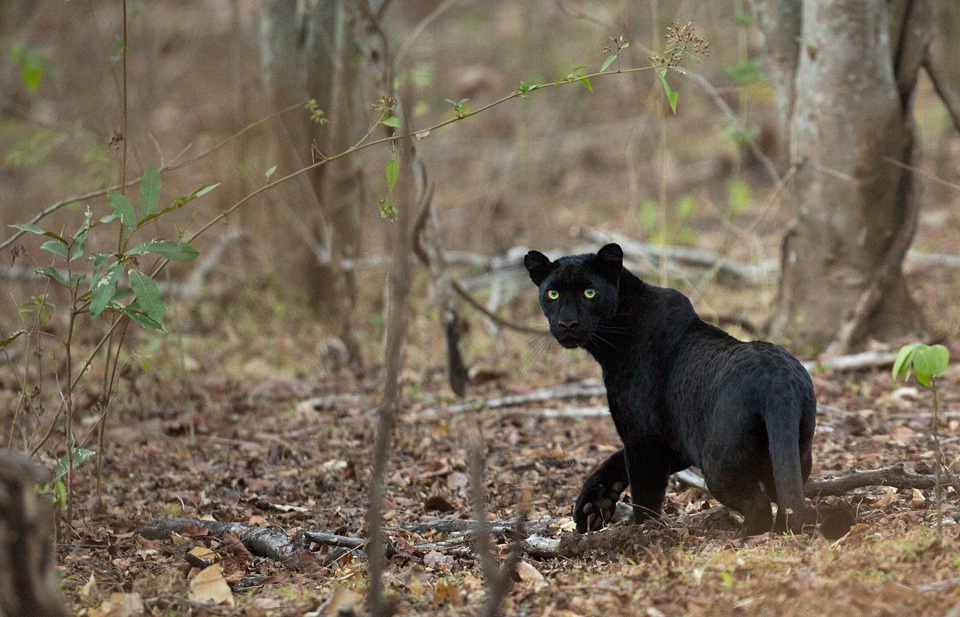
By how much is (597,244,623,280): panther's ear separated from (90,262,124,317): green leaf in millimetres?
2152

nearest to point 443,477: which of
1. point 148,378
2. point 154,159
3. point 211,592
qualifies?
point 211,592

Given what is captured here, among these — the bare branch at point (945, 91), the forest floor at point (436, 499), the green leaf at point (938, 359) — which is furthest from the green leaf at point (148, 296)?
the bare branch at point (945, 91)

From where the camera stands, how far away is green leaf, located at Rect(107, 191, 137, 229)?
3.77 meters

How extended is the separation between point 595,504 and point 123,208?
247 centimetres

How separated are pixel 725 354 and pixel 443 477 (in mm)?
2117

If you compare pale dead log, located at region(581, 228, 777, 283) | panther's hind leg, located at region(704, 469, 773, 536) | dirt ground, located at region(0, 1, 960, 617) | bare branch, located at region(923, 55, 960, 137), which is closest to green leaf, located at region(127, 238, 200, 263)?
dirt ground, located at region(0, 1, 960, 617)

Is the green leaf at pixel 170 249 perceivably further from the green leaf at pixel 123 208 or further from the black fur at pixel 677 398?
the black fur at pixel 677 398

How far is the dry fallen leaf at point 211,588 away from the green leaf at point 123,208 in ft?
4.70

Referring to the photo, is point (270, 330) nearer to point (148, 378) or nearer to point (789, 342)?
point (148, 378)

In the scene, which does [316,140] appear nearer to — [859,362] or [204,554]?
[204,554]

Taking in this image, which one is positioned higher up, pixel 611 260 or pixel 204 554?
pixel 611 260

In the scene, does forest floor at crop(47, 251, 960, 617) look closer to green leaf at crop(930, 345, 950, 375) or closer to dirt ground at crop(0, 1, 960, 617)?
dirt ground at crop(0, 1, 960, 617)

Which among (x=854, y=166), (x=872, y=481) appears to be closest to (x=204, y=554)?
(x=872, y=481)

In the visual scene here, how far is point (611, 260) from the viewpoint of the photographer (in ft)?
14.7
